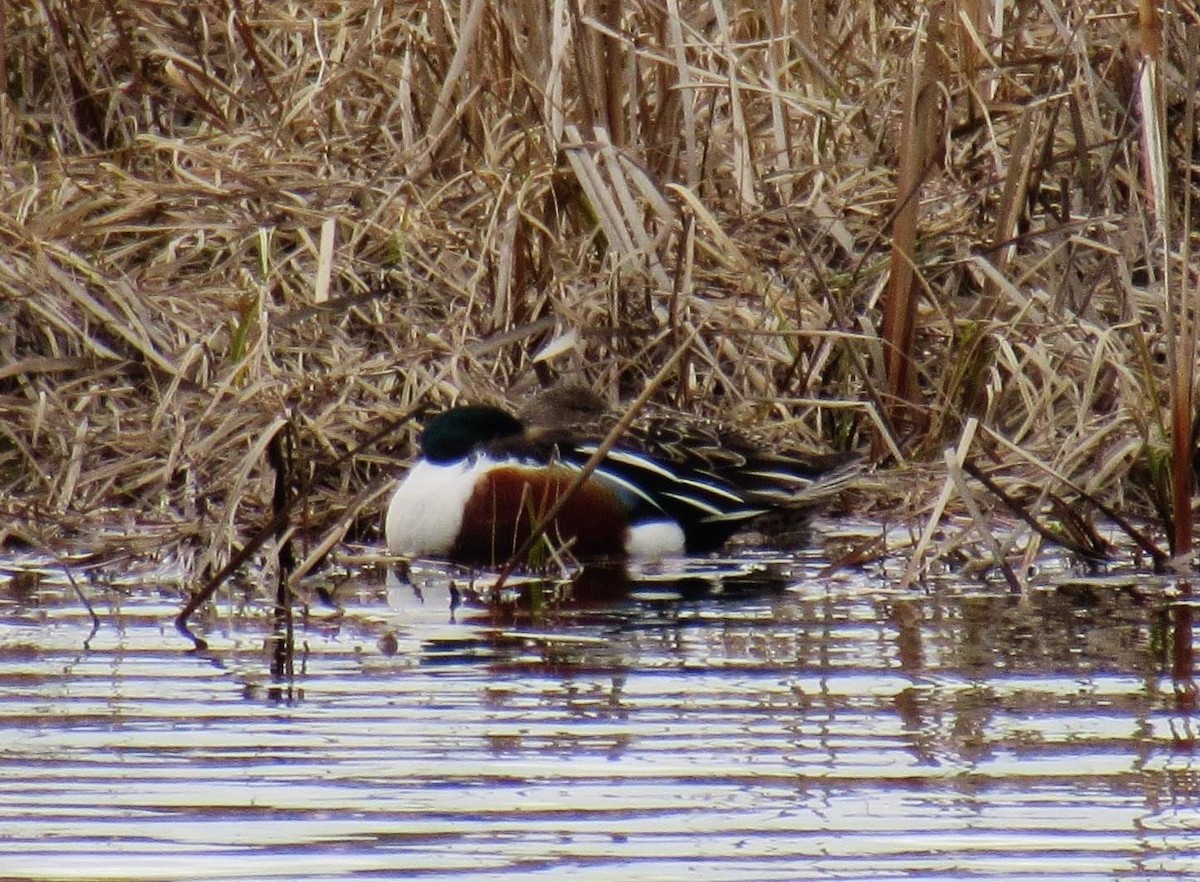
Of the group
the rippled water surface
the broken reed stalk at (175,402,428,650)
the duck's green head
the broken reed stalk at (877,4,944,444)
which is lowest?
the rippled water surface

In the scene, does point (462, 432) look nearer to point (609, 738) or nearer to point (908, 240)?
point (908, 240)

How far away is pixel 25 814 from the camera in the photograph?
321 centimetres

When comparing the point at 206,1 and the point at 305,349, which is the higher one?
the point at 206,1

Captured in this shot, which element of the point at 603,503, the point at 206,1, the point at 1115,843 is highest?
the point at 206,1

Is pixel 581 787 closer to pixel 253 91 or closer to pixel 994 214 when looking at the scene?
pixel 994 214

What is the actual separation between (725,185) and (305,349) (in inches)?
57.9

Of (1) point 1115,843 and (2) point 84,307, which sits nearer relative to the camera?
(1) point 1115,843

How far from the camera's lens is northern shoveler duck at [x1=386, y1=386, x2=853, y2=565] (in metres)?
5.77

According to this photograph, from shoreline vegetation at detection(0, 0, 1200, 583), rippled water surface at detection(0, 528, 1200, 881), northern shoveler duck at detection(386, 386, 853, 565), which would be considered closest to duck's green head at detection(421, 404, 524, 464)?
northern shoveler duck at detection(386, 386, 853, 565)

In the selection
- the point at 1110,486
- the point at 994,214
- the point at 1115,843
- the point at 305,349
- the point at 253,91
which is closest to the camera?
the point at 1115,843

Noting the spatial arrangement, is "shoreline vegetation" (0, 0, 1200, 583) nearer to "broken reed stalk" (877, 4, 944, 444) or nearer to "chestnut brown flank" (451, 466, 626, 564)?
"broken reed stalk" (877, 4, 944, 444)

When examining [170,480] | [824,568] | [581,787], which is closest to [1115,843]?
[581,787]

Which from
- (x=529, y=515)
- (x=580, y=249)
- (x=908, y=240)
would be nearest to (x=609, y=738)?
(x=529, y=515)

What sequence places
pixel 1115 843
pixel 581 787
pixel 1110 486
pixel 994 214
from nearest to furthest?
1. pixel 1115 843
2. pixel 581 787
3. pixel 1110 486
4. pixel 994 214
